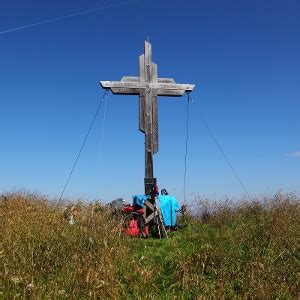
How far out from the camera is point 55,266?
273 inches

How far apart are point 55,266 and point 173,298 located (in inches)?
68.9

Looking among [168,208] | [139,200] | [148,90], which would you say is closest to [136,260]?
[139,200]

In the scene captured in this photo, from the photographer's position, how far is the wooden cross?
1237 cm

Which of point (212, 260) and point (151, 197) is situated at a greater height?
point (151, 197)

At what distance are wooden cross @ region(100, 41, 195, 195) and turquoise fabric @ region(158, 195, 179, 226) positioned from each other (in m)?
0.56

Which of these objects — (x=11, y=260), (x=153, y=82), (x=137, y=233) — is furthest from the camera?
(x=153, y=82)

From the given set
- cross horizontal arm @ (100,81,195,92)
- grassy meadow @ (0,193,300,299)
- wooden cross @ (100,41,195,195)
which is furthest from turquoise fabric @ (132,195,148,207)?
cross horizontal arm @ (100,81,195,92)

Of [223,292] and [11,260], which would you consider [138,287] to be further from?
[11,260]

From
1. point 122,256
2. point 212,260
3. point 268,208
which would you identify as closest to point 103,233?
point 122,256

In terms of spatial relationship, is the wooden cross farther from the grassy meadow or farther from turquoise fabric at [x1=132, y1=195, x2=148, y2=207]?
the grassy meadow

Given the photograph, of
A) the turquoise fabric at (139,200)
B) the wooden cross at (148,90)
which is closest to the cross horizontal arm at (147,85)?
the wooden cross at (148,90)

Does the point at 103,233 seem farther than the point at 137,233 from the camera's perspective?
No

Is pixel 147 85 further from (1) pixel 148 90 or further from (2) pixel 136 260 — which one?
(2) pixel 136 260

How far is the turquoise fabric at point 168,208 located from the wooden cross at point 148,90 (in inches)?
22.2
